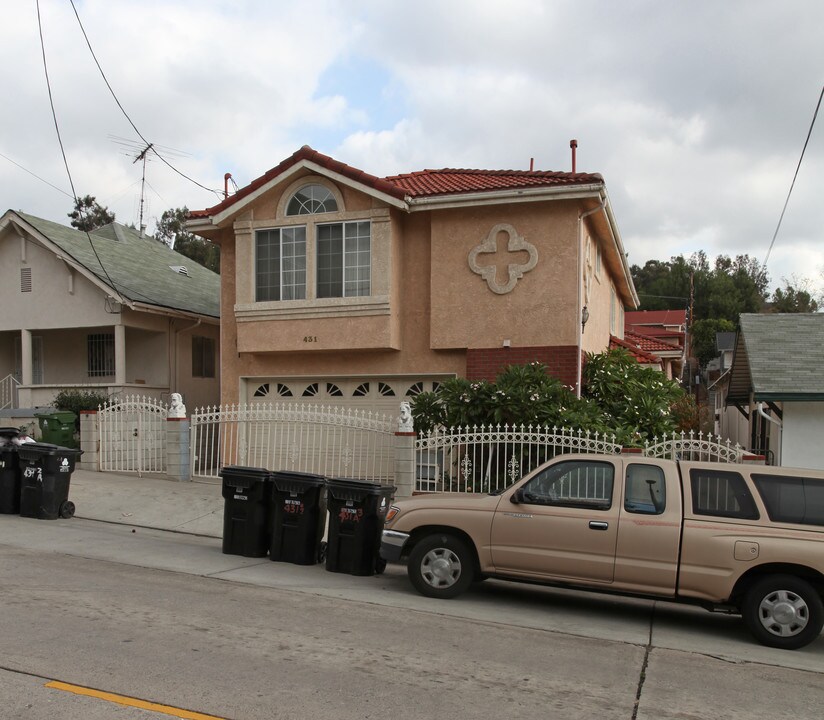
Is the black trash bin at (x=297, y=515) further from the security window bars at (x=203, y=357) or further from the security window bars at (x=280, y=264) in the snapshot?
the security window bars at (x=203, y=357)

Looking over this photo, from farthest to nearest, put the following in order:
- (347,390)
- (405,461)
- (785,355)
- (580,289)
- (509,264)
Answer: (347,390)
(509,264)
(580,289)
(785,355)
(405,461)

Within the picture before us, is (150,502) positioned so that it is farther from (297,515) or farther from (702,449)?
(702,449)

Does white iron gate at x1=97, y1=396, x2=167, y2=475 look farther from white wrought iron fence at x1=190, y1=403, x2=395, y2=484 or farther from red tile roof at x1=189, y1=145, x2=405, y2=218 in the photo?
red tile roof at x1=189, y1=145, x2=405, y2=218

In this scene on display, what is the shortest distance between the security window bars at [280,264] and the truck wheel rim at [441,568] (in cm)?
889

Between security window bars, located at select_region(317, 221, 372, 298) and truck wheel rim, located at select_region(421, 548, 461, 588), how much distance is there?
8.31 meters

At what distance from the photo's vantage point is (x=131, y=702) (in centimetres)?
461

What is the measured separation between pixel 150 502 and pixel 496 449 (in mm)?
5517

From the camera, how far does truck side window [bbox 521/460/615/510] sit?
7.38m

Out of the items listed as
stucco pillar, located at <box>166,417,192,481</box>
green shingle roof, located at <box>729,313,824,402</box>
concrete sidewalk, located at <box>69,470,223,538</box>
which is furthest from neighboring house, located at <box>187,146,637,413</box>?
concrete sidewalk, located at <box>69,470,223,538</box>

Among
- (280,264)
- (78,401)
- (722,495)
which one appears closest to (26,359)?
(78,401)

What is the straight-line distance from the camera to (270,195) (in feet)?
52.5

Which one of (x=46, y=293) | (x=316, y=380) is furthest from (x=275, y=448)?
(x=46, y=293)

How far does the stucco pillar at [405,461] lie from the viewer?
1262 centimetres

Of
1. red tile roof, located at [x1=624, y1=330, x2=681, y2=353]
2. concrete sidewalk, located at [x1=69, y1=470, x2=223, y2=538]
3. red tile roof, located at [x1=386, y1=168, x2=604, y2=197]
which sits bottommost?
concrete sidewalk, located at [x1=69, y1=470, x2=223, y2=538]
